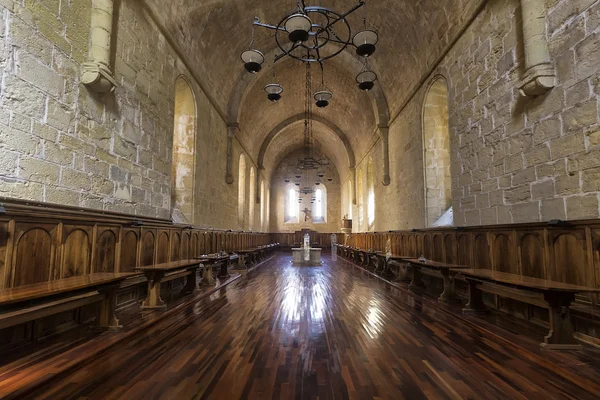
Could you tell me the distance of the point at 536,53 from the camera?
3.72 metres

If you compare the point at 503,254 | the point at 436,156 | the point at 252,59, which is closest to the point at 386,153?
the point at 436,156

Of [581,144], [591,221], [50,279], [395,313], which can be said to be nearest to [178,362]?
[50,279]

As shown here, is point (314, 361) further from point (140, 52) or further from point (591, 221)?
point (140, 52)

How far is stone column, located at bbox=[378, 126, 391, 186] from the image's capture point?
10.9 meters

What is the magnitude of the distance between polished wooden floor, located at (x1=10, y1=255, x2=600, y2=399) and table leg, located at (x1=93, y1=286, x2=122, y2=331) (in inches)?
13.9

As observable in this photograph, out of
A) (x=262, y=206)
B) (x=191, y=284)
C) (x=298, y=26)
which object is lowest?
(x=191, y=284)

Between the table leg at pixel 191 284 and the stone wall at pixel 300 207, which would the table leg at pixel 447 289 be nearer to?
the table leg at pixel 191 284

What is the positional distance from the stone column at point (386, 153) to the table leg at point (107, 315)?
9.27m

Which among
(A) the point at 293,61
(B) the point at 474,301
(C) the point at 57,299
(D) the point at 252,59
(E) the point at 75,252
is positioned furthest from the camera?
(A) the point at 293,61

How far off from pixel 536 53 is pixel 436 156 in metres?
4.32

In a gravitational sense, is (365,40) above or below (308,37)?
below

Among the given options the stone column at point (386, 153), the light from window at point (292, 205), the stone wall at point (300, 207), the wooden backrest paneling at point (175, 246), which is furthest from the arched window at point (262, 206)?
the wooden backrest paneling at point (175, 246)

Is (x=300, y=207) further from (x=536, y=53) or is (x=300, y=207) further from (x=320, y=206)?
(x=536, y=53)

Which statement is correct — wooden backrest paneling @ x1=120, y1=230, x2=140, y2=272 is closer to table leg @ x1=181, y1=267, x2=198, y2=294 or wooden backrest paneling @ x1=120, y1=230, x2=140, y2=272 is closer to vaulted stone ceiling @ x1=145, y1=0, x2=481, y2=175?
table leg @ x1=181, y1=267, x2=198, y2=294
